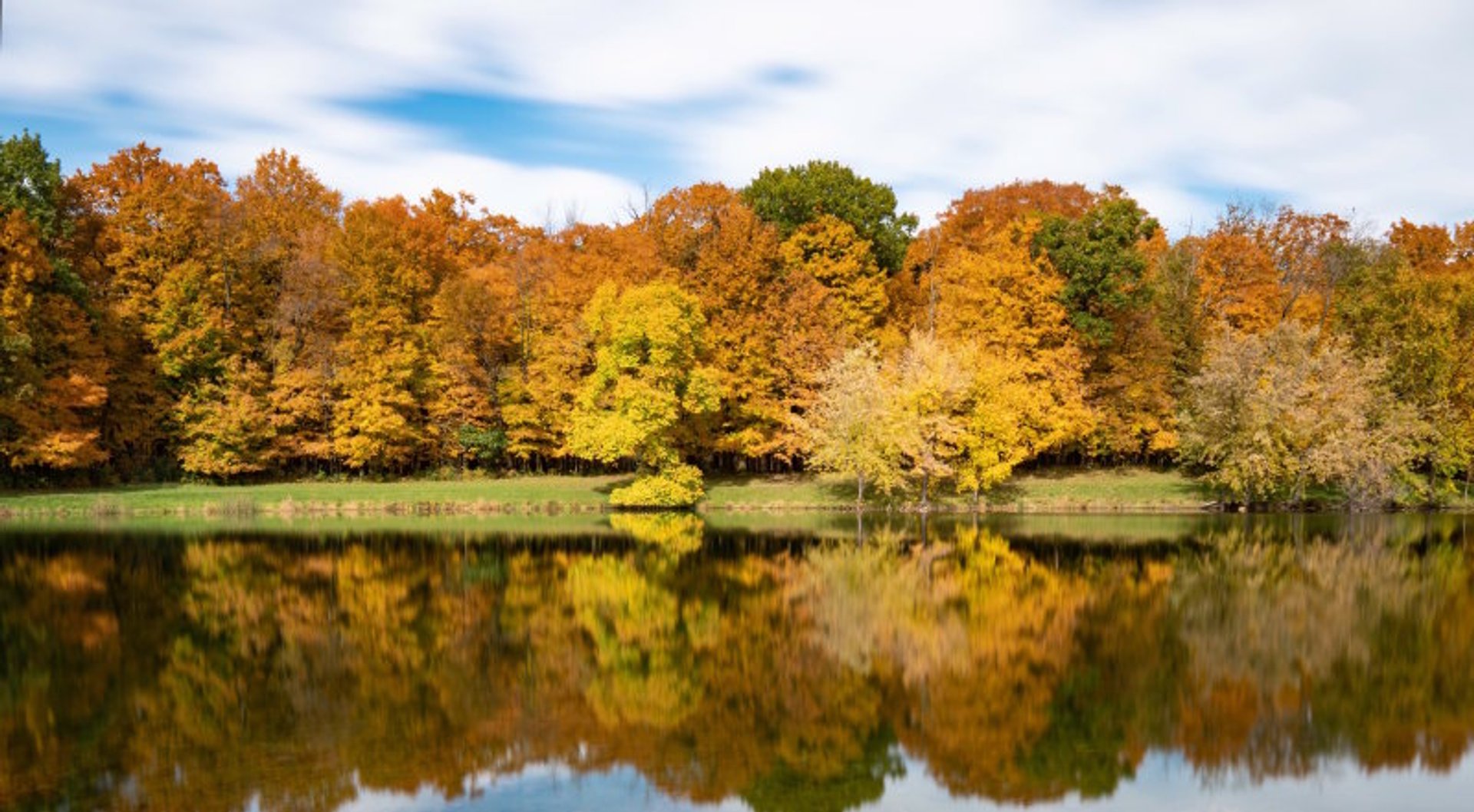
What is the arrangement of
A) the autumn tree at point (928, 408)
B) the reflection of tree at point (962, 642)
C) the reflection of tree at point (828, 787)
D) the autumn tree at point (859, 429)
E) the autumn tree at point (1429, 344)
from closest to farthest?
the reflection of tree at point (828, 787), the reflection of tree at point (962, 642), the autumn tree at point (859, 429), the autumn tree at point (928, 408), the autumn tree at point (1429, 344)

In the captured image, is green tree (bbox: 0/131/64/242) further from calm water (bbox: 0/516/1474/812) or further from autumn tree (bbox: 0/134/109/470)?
calm water (bbox: 0/516/1474/812)

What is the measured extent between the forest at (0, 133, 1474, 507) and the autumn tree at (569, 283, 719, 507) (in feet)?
0.52

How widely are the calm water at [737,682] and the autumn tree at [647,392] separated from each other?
16831 mm

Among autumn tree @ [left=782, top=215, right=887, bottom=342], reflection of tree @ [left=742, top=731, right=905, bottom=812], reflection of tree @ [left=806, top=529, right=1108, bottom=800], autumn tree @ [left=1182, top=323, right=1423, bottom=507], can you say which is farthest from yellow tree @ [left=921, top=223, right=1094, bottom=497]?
reflection of tree @ [left=742, top=731, right=905, bottom=812]

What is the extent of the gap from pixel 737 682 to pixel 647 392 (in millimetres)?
32522

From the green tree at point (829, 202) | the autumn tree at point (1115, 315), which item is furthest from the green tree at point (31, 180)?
the autumn tree at point (1115, 315)

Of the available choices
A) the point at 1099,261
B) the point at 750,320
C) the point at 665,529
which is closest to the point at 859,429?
the point at 750,320

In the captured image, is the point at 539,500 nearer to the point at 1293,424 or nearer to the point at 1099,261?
the point at 1099,261

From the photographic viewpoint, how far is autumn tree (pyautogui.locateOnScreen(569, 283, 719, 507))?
49094 mm

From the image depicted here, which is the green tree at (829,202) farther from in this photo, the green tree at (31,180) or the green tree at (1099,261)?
the green tree at (31,180)

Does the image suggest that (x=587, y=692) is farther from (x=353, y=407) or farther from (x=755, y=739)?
(x=353, y=407)

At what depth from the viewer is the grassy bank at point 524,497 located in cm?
4850

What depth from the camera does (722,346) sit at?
55406 millimetres

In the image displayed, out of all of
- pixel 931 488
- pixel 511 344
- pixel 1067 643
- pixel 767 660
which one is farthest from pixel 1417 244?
pixel 767 660
